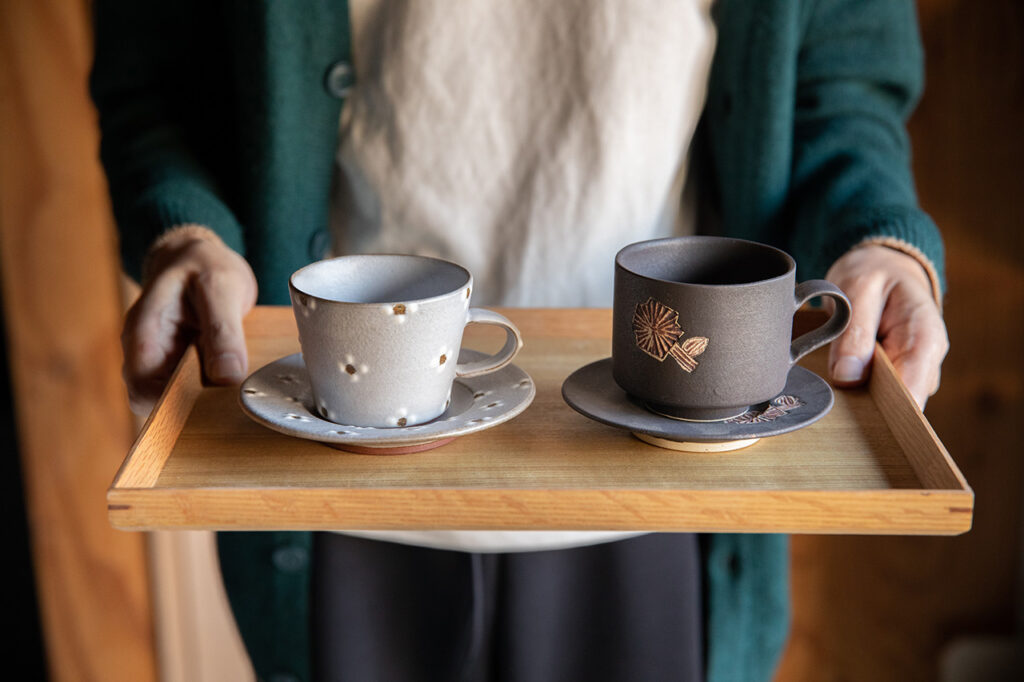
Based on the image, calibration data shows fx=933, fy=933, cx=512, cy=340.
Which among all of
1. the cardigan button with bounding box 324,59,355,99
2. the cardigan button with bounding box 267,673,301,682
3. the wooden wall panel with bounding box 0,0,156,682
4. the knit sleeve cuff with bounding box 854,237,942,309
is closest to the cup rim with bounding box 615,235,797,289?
the knit sleeve cuff with bounding box 854,237,942,309

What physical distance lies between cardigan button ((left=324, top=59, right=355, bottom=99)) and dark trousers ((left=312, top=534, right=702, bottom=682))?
0.36m

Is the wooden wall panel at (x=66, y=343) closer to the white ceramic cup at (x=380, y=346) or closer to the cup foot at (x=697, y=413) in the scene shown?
the white ceramic cup at (x=380, y=346)

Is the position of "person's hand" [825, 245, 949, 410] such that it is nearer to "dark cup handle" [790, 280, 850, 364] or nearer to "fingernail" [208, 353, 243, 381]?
"dark cup handle" [790, 280, 850, 364]

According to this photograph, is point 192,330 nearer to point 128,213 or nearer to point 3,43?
point 128,213

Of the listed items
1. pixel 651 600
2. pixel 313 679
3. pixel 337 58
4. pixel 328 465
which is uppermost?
pixel 337 58

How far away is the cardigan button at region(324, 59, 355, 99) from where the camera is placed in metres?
0.77

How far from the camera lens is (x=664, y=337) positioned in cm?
50

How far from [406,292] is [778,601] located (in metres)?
0.48

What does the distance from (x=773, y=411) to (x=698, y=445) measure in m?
0.05

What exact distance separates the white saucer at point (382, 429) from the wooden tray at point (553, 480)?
0.02 meters

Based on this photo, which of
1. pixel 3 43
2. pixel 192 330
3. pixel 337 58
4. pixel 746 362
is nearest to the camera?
pixel 746 362

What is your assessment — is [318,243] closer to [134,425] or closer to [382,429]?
[382,429]

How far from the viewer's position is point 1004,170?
1157 mm

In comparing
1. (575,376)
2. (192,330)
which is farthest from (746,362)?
(192,330)
